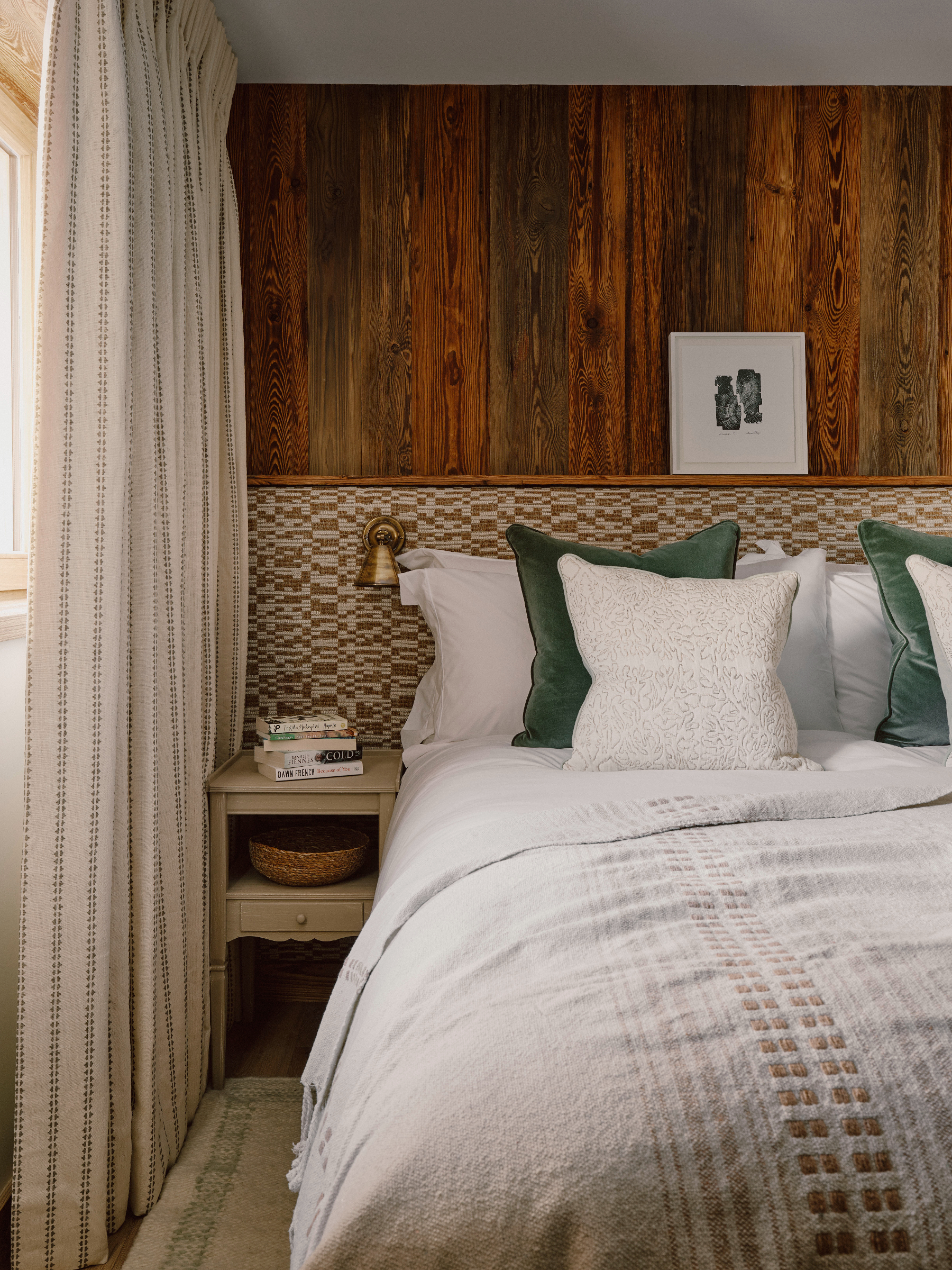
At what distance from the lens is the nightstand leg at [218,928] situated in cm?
192

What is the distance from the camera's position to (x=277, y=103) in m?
2.35

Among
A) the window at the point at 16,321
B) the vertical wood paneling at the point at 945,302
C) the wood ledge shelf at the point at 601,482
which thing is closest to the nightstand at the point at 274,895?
the window at the point at 16,321

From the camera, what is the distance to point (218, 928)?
6.32ft

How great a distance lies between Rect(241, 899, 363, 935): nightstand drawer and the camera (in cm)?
191

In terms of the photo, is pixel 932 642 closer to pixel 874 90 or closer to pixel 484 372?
pixel 484 372

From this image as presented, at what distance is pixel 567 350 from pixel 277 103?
1.01 meters

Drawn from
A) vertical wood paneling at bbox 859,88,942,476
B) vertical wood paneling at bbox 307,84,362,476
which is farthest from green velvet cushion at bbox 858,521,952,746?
vertical wood paneling at bbox 307,84,362,476

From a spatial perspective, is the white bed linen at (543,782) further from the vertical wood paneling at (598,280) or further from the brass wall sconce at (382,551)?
the vertical wood paneling at (598,280)

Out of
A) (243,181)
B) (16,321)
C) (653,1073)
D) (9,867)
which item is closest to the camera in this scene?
(653,1073)

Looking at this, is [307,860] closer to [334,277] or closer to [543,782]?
[543,782]

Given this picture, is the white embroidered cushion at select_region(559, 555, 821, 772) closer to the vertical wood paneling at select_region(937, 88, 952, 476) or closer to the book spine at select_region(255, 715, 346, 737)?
the book spine at select_region(255, 715, 346, 737)

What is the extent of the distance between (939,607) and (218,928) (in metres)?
1.63

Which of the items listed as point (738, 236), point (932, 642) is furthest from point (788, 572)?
point (738, 236)

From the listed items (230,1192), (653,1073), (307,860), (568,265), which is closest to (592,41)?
(568,265)
